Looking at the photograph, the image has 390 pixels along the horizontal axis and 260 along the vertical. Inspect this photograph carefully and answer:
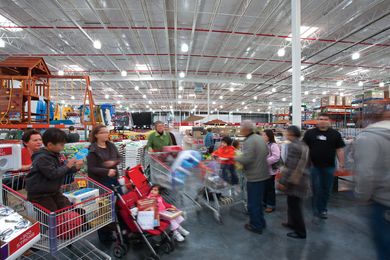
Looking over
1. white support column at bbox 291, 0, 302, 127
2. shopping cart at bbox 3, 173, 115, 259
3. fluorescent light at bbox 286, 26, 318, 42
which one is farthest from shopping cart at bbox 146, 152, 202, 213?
fluorescent light at bbox 286, 26, 318, 42

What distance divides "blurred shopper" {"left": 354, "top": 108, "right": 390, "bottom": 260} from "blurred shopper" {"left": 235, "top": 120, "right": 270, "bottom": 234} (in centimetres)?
140

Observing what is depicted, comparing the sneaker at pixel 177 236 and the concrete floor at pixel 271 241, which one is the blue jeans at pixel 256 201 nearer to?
the concrete floor at pixel 271 241

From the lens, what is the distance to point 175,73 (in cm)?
1405

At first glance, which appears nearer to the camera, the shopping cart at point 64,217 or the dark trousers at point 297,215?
the shopping cart at point 64,217

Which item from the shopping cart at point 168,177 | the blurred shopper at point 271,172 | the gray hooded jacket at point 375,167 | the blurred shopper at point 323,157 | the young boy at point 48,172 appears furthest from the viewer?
the blurred shopper at point 271,172

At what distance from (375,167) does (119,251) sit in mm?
2698

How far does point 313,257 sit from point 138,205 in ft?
7.20

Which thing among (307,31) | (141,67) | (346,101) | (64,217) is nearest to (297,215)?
(64,217)

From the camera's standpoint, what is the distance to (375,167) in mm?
1814

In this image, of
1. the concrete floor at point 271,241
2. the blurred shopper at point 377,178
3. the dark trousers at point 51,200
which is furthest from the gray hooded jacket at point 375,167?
the dark trousers at point 51,200

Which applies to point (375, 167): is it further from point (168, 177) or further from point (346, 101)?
point (346, 101)

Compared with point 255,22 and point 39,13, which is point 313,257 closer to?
point 255,22

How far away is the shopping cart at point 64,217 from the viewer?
186 centimetres

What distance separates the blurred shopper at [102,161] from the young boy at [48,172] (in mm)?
512
